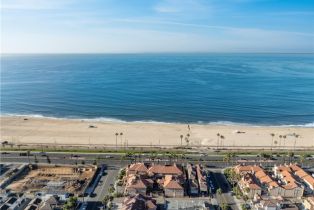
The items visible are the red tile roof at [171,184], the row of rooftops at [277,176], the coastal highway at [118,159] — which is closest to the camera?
the red tile roof at [171,184]

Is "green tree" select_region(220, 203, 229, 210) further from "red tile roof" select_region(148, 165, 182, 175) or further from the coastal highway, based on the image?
A: the coastal highway

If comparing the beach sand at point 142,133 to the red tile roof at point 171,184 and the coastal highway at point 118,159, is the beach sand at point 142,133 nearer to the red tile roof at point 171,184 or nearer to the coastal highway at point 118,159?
the coastal highway at point 118,159

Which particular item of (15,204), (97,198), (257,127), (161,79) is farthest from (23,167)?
(161,79)

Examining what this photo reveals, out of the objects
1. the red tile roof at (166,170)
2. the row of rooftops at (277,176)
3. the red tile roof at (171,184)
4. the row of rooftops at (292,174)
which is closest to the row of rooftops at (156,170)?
the red tile roof at (166,170)

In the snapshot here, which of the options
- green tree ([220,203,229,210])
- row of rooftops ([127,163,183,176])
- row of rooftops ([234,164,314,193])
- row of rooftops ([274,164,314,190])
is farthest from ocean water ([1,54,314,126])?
green tree ([220,203,229,210])

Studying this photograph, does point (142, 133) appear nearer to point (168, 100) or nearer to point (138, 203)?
point (168, 100)
